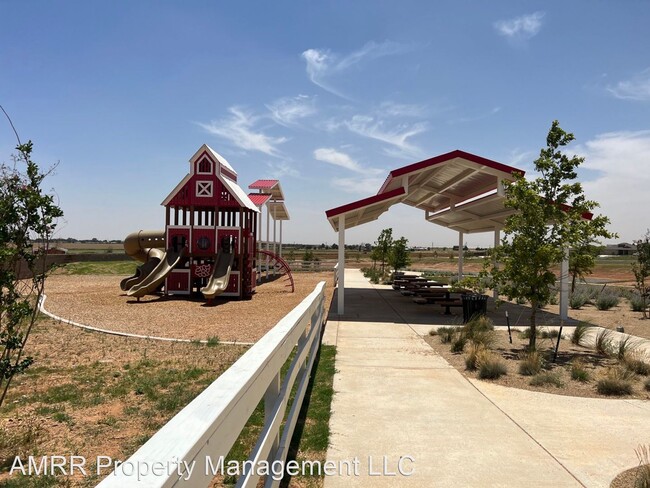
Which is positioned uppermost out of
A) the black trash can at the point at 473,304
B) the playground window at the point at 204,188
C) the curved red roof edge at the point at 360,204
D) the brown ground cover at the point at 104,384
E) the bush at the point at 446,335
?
the playground window at the point at 204,188

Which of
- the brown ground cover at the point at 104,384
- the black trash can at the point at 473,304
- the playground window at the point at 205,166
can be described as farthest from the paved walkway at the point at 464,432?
the playground window at the point at 205,166

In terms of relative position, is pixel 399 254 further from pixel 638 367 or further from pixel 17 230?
pixel 17 230

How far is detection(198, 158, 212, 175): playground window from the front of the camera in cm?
2034

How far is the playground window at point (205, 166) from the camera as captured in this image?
20344mm

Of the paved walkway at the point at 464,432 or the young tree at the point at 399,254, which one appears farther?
the young tree at the point at 399,254

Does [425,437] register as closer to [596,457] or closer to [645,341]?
[596,457]

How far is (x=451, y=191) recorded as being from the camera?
801 inches

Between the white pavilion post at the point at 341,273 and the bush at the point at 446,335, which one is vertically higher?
the white pavilion post at the point at 341,273

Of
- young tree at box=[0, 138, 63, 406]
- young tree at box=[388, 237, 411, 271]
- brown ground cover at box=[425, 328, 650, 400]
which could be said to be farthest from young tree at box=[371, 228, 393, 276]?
young tree at box=[0, 138, 63, 406]

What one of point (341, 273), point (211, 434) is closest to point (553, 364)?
point (341, 273)

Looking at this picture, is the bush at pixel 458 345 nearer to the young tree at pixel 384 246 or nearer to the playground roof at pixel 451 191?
the playground roof at pixel 451 191

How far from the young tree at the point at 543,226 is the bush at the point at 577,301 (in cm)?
1024

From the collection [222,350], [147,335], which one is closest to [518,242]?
[222,350]

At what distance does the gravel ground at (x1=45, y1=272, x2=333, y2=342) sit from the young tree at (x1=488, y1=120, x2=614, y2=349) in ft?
18.2
